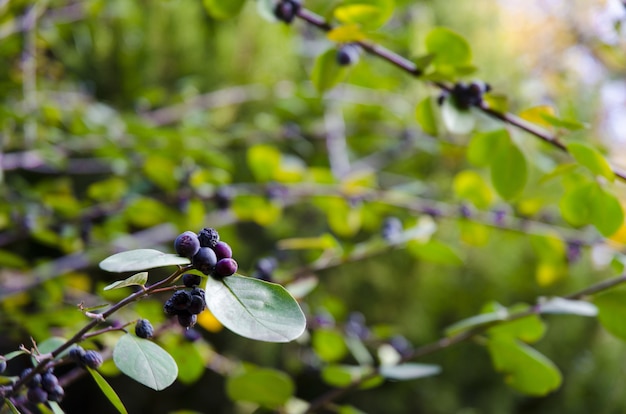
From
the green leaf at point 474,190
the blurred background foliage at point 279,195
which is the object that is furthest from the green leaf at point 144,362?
the green leaf at point 474,190

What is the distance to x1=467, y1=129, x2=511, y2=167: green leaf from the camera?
65 centimetres

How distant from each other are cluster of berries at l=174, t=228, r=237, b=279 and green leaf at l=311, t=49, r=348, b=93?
0.38 meters

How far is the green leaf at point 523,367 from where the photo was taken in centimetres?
64

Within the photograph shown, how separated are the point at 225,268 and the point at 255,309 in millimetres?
31

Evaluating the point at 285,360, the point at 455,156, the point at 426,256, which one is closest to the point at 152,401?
the point at 285,360

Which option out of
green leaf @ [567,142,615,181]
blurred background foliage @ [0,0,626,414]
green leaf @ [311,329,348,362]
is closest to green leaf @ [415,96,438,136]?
blurred background foliage @ [0,0,626,414]

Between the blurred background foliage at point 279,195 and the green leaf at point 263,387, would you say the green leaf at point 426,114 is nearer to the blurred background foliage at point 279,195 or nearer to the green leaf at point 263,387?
the blurred background foliage at point 279,195

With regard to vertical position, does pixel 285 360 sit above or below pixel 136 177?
below

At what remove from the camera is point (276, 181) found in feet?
4.01

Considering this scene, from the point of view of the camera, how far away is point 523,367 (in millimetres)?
659

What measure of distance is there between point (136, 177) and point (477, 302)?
102 cm

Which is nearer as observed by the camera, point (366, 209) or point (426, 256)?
point (426, 256)

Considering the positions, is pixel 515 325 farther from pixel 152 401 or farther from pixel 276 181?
pixel 152 401

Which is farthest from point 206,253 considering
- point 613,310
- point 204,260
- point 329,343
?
point 329,343
